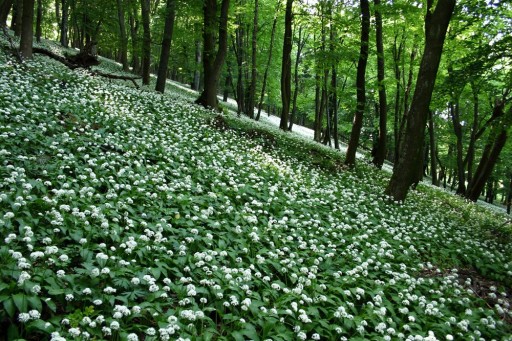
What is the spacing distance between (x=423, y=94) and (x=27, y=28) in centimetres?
1422

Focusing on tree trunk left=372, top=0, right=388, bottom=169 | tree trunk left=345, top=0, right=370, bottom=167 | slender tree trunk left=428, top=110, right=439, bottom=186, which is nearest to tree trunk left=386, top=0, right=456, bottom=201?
tree trunk left=345, top=0, right=370, bottom=167

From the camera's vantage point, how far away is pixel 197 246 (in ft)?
18.5

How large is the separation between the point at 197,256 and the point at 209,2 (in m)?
15.2

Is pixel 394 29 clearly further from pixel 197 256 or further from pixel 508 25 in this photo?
pixel 197 256

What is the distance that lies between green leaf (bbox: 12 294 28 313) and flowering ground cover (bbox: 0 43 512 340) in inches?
0.5

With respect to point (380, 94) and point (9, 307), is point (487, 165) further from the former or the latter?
point (9, 307)

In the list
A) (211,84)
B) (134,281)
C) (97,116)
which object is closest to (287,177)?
(97,116)

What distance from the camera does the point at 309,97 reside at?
41562mm

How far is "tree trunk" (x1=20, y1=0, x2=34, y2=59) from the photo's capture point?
1247cm

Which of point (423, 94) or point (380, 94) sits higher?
point (380, 94)

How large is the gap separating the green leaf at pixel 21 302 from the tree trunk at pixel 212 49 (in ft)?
47.5

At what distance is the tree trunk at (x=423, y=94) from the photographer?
10.7 meters

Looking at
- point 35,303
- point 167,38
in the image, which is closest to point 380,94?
point 167,38

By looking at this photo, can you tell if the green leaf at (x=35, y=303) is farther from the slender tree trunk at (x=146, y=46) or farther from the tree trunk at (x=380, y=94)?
the slender tree trunk at (x=146, y=46)
